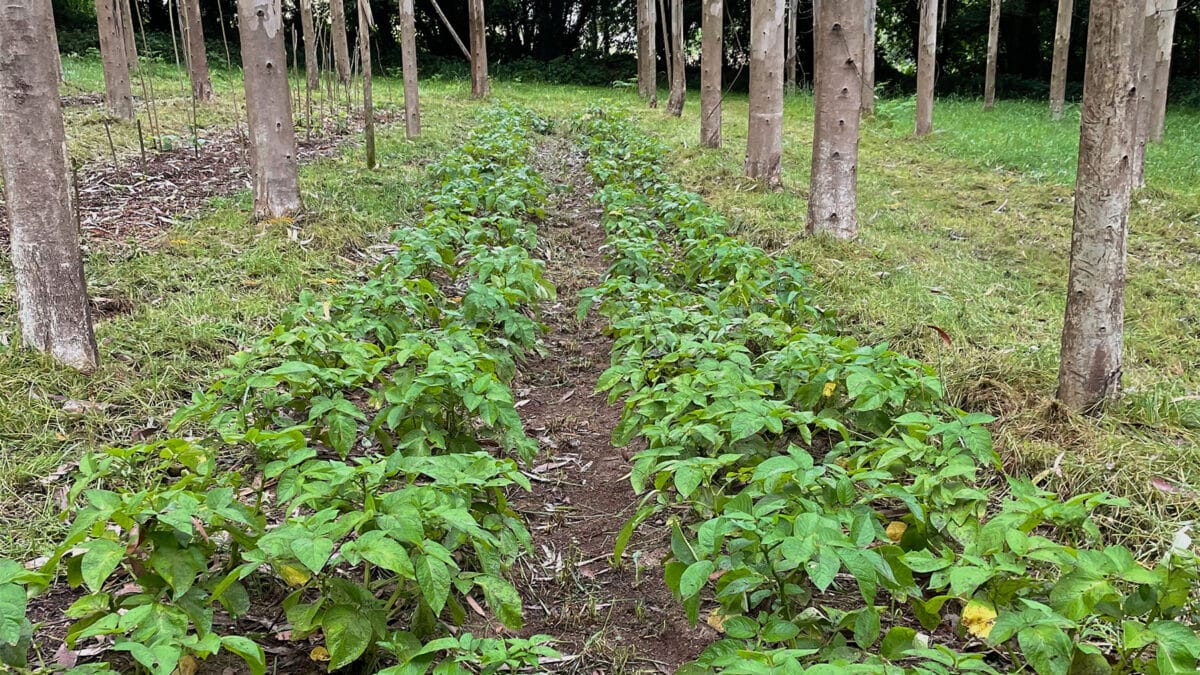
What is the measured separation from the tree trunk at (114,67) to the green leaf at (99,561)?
37.6 ft

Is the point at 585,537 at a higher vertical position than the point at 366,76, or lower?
lower

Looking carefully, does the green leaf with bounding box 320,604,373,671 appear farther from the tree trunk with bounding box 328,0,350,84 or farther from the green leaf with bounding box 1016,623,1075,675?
the tree trunk with bounding box 328,0,350,84

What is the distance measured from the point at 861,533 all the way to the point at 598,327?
3.68 m

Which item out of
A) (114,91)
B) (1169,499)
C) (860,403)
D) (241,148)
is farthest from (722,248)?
(114,91)

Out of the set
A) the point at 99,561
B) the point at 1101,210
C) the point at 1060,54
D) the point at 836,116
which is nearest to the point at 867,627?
the point at 99,561

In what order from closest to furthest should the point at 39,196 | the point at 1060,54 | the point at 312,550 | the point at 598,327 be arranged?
the point at 312,550, the point at 39,196, the point at 598,327, the point at 1060,54

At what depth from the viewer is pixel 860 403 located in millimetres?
3328

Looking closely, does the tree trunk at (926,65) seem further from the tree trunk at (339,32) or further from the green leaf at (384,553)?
the green leaf at (384,553)

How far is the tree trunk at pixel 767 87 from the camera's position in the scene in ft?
32.3

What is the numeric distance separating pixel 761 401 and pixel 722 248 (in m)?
2.63

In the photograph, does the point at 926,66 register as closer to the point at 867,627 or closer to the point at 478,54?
the point at 478,54

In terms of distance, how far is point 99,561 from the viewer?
84.7 inches

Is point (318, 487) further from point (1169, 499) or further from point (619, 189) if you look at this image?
point (619, 189)

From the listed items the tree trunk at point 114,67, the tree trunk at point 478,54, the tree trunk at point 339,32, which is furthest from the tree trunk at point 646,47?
the tree trunk at point 114,67
